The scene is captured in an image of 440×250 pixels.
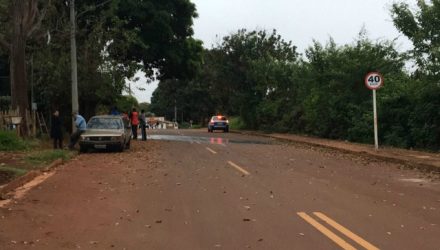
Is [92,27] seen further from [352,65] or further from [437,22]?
[437,22]

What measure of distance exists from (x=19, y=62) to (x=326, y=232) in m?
19.6

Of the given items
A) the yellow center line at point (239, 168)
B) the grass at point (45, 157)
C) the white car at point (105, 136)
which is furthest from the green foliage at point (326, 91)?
the grass at point (45, 157)

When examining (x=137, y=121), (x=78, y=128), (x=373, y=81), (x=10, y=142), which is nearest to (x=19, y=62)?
(x=78, y=128)

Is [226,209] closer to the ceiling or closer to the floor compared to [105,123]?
closer to the floor

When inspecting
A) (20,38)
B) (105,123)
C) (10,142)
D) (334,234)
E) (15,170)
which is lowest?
(334,234)

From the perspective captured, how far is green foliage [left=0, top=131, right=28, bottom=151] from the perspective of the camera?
20.8m

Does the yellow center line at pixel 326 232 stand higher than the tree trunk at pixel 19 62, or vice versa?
the tree trunk at pixel 19 62

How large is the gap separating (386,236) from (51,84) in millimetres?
25658

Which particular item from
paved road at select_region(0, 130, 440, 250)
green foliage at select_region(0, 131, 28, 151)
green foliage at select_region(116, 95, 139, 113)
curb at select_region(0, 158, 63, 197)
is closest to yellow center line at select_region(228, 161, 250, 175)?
paved road at select_region(0, 130, 440, 250)

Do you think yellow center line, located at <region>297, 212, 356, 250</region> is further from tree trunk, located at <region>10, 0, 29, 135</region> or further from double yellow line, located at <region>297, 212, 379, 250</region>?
tree trunk, located at <region>10, 0, 29, 135</region>

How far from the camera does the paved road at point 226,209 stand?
7203 mm

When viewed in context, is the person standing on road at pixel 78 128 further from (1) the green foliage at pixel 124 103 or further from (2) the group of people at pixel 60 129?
(1) the green foliage at pixel 124 103

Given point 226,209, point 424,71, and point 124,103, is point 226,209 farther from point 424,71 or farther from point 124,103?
point 124,103

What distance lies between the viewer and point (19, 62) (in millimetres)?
24047
